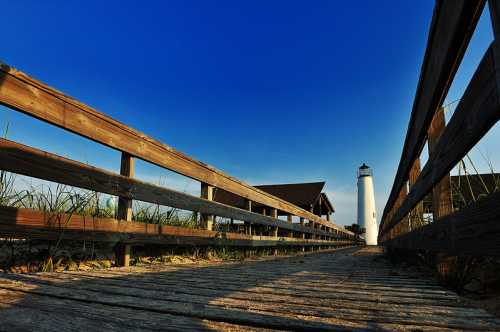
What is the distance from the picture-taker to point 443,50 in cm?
150

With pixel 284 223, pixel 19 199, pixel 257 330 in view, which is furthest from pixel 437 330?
pixel 284 223

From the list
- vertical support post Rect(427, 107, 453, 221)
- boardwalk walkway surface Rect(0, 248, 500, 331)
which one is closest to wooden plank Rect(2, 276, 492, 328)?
boardwalk walkway surface Rect(0, 248, 500, 331)

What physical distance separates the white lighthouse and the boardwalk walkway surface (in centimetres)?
2942

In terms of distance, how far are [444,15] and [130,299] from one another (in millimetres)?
1827

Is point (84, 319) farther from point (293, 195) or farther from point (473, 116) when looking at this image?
point (293, 195)

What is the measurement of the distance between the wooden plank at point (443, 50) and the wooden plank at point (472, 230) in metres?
0.63

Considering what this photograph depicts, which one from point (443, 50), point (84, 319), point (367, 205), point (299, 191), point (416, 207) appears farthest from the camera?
point (367, 205)

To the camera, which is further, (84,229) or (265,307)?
(84,229)

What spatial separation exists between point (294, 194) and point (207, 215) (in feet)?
48.7

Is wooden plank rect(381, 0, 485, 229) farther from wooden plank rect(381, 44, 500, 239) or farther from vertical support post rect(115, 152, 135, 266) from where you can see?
vertical support post rect(115, 152, 135, 266)

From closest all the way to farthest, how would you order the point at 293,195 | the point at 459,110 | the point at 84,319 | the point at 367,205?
the point at 84,319, the point at 459,110, the point at 293,195, the point at 367,205

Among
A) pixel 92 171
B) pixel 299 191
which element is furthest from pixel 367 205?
pixel 92 171

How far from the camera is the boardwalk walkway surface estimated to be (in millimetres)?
1103

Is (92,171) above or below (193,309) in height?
above
